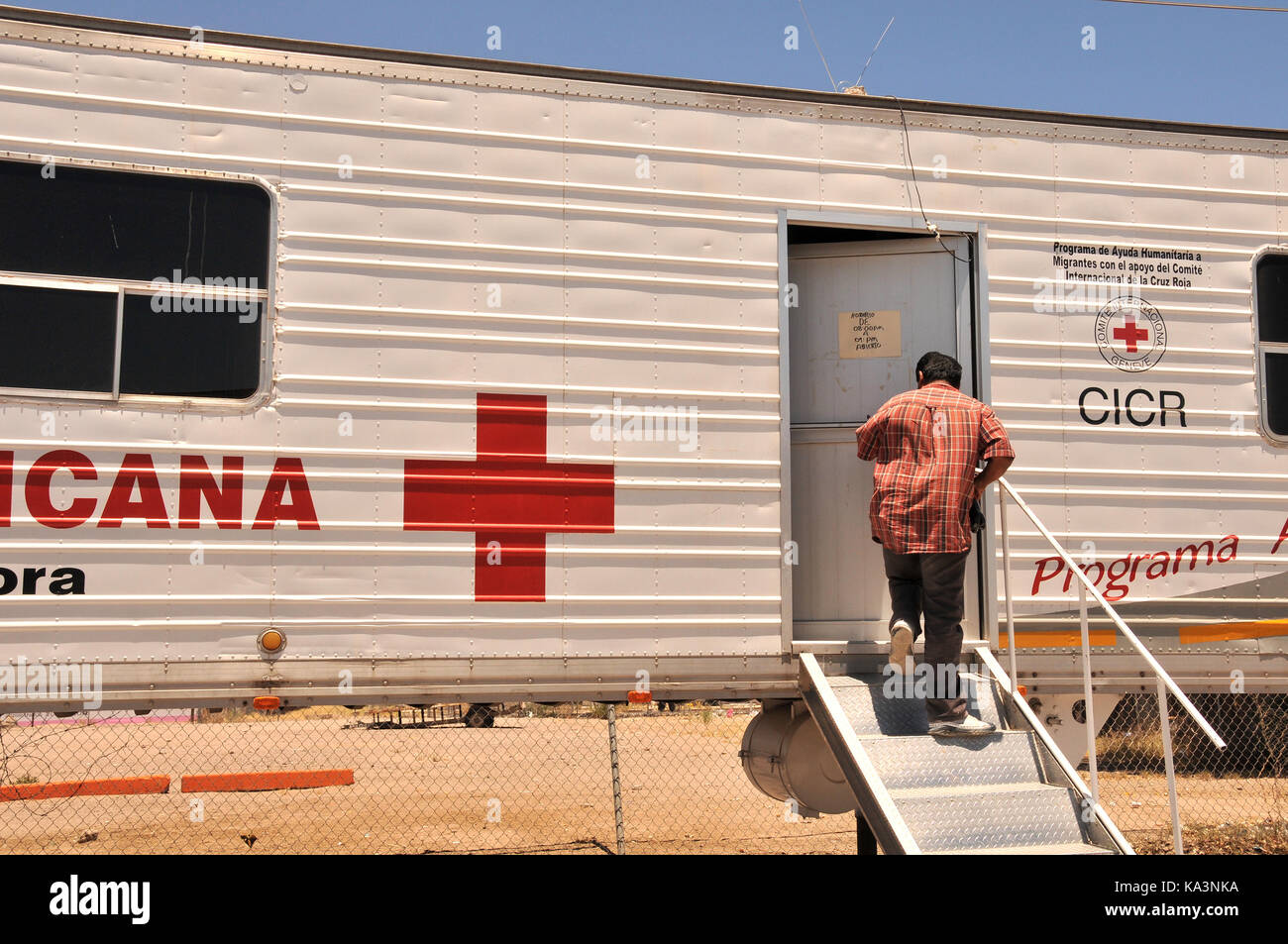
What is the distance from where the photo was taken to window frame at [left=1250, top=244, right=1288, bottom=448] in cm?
567

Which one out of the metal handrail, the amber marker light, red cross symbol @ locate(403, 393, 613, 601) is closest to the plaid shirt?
the metal handrail

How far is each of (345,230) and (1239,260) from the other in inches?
187

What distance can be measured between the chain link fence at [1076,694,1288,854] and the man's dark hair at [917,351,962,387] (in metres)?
5.56

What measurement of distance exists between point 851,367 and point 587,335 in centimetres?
156

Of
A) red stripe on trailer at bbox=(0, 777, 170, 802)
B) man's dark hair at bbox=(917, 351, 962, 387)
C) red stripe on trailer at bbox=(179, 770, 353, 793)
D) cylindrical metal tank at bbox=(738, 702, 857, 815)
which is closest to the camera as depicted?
man's dark hair at bbox=(917, 351, 962, 387)

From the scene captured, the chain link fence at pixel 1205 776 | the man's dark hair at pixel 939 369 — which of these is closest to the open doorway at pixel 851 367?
the man's dark hair at pixel 939 369

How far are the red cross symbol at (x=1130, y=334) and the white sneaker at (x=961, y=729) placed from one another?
2231mm

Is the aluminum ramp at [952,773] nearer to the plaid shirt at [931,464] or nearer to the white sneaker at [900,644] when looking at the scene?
the white sneaker at [900,644]

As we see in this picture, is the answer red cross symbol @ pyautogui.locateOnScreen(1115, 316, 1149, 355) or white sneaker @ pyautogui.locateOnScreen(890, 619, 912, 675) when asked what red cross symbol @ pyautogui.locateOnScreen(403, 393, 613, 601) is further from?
red cross symbol @ pyautogui.locateOnScreen(1115, 316, 1149, 355)

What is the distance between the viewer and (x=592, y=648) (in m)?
4.95

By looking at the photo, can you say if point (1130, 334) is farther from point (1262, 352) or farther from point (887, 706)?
point (887, 706)
